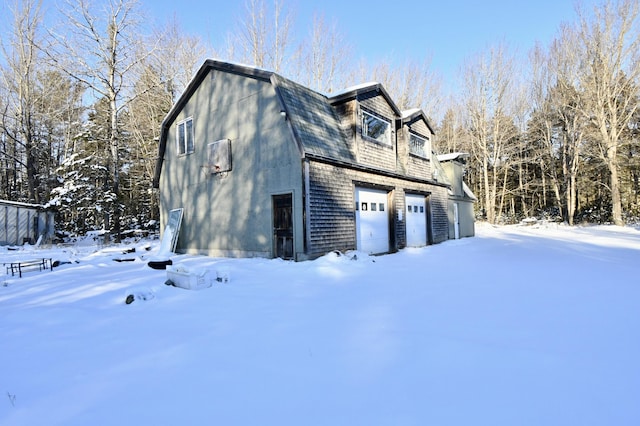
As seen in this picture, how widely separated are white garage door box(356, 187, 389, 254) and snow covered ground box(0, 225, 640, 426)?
4868mm

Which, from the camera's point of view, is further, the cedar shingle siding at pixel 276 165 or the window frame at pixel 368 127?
the window frame at pixel 368 127

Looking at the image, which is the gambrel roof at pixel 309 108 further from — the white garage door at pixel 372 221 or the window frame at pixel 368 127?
the white garage door at pixel 372 221

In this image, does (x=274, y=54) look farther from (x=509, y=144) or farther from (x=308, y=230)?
(x=509, y=144)

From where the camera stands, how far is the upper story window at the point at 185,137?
11695 millimetres

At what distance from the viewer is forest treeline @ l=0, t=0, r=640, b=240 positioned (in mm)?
16125

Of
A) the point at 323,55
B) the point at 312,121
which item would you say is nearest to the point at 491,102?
the point at 323,55

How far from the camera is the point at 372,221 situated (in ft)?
36.0

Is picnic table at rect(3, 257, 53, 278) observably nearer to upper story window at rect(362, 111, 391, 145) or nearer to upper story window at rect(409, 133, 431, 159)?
upper story window at rect(362, 111, 391, 145)

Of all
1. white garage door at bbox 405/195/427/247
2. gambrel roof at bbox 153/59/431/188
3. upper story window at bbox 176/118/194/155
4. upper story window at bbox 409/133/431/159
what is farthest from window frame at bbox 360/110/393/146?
upper story window at bbox 176/118/194/155

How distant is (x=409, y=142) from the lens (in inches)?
520

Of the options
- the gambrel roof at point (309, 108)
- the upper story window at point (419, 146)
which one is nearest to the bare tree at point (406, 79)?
the upper story window at point (419, 146)

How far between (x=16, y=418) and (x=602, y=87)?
28848mm

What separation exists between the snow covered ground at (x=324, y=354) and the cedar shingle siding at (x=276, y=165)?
12.0ft

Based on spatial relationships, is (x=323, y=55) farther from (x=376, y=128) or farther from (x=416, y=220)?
(x=416, y=220)
